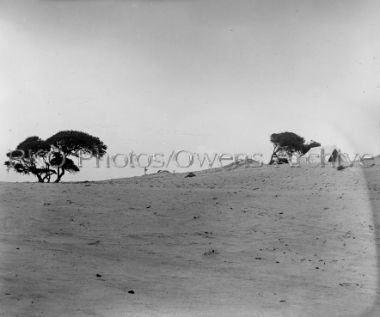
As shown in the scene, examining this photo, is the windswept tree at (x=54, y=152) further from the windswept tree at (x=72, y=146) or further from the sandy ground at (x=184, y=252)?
the sandy ground at (x=184, y=252)

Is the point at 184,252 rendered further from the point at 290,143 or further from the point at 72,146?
the point at 290,143

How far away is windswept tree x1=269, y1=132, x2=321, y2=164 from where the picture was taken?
37.6 metres

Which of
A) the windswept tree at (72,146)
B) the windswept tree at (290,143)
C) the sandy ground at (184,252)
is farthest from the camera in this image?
the windswept tree at (290,143)

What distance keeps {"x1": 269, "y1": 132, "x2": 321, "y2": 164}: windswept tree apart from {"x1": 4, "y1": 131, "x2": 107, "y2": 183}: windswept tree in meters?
13.7

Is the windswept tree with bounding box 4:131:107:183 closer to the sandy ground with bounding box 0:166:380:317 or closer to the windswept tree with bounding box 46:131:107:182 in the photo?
the windswept tree with bounding box 46:131:107:182

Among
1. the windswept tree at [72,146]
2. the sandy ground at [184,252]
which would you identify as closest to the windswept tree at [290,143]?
the windswept tree at [72,146]

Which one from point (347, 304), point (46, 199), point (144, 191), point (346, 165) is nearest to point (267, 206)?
point (144, 191)

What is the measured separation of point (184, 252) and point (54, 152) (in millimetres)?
22022

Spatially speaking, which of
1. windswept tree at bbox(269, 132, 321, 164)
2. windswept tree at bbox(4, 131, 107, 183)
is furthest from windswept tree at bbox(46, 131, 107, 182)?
windswept tree at bbox(269, 132, 321, 164)

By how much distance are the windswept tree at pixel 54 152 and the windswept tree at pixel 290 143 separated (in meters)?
13.7

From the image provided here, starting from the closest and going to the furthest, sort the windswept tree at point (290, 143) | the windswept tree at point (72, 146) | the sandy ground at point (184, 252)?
1. the sandy ground at point (184, 252)
2. the windswept tree at point (72, 146)
3. the windswept tree at point (290, 143)

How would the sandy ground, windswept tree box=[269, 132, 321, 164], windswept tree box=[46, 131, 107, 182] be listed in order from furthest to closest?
1. windswept tree box=[269, 132, 321, 164]
2. windswept tree box=[46, 131, 107, 182]
3. the sandy ground

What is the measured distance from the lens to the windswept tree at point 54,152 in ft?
93.8

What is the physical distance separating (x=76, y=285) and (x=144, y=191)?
6.40 meters
